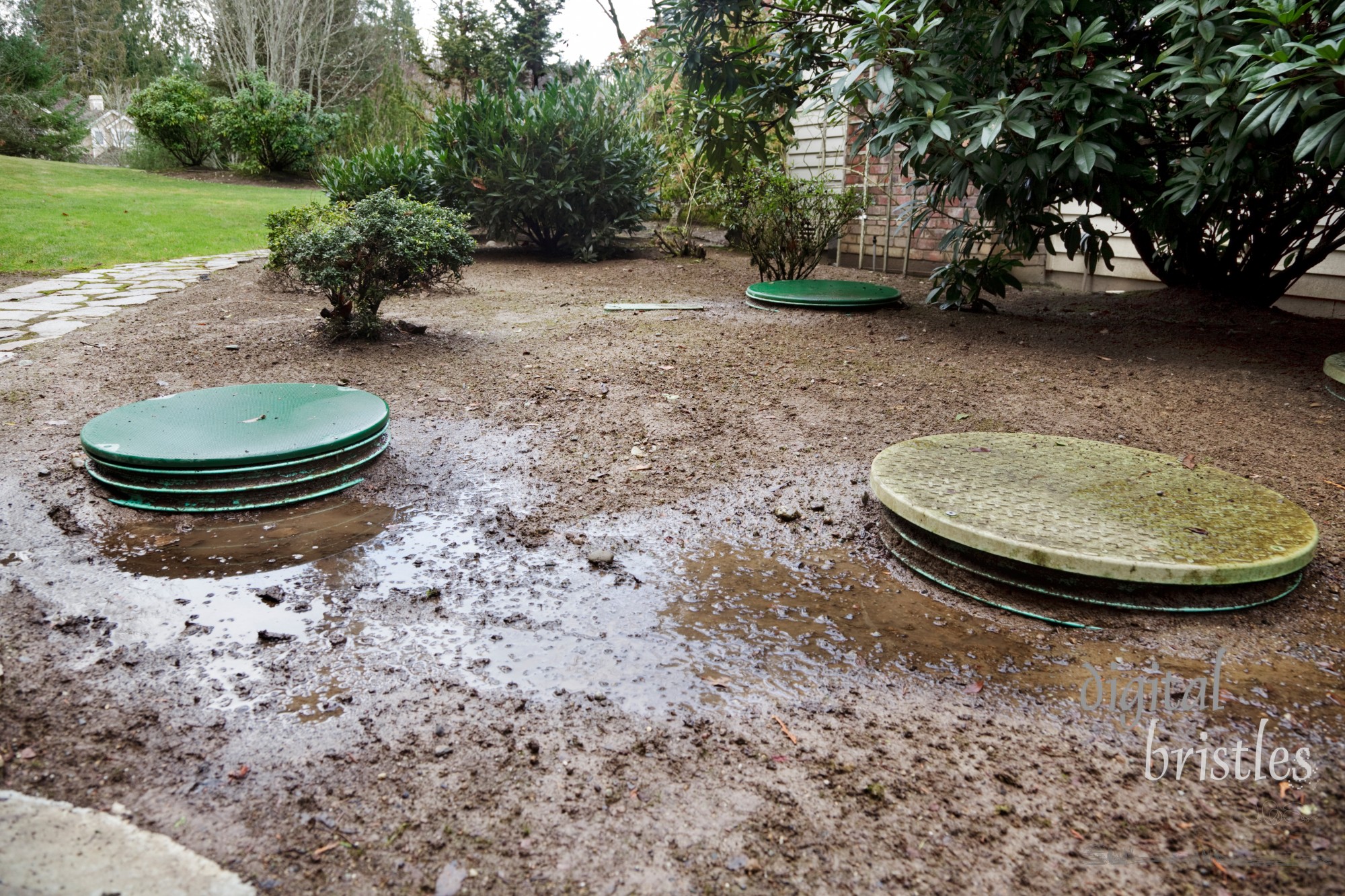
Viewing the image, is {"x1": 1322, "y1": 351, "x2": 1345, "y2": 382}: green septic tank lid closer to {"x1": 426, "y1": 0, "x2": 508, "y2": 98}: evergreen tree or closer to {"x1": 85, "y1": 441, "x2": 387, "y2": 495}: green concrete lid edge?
{"x1": 85, "y1": 441, "x2": 387, "y2": 495}: green concrete lid edge

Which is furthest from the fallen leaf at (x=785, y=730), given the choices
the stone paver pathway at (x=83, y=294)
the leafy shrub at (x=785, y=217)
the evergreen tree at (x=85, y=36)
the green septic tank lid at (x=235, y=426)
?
the evergreen tree at (x=85, y=36)

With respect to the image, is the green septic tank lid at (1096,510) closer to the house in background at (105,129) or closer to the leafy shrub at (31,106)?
the leafy shrub at (31,106)

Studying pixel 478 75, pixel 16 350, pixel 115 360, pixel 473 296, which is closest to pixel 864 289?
pixel 473 296

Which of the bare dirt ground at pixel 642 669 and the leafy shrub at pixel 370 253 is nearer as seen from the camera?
the bare dirt ground at pixel 642 669

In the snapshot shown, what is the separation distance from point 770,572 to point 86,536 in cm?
216

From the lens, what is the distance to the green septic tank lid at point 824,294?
226 inches

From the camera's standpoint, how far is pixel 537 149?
809 centimetres

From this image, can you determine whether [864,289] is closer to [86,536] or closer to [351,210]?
[351,210]

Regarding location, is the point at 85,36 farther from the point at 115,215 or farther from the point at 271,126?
the point at 115,215

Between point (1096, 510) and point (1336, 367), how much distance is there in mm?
2219

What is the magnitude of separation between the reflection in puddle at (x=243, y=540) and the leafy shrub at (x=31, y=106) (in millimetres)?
19312

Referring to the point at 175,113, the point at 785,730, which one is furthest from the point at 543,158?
the point at 175,113

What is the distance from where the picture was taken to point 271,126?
632 inches

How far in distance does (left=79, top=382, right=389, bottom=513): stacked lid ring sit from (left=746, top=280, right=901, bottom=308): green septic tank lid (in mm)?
3462
